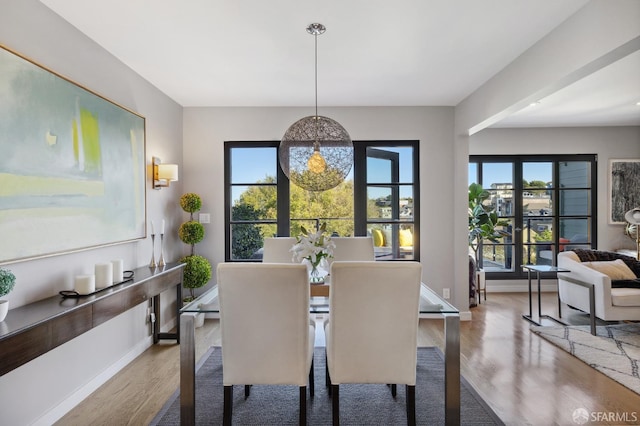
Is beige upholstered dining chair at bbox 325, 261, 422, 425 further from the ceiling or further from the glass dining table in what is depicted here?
the ceiling

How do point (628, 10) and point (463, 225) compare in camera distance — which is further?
point (463, 225)

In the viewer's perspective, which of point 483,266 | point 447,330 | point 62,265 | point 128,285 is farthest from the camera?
point 483,266

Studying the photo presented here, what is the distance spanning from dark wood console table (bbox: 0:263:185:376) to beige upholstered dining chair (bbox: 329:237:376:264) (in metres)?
1.68

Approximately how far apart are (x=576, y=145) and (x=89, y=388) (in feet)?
23.2

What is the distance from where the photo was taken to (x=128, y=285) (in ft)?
8.37

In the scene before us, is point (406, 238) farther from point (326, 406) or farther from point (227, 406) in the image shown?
point (227, 406)

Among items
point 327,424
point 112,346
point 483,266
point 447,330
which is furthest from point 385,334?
point 483,266

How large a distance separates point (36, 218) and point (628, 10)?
11.7ft

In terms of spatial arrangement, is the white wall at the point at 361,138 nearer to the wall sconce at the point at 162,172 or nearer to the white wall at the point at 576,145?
the wall sconce at the point at 162,172

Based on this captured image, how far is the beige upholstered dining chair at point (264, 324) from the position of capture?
6.01 feet

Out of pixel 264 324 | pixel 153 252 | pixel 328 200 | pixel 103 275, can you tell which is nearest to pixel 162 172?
pixel 153 252

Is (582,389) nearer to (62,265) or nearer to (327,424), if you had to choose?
(327,424)

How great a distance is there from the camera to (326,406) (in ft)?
7.63

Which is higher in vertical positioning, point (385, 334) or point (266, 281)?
point (266, 281)
